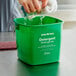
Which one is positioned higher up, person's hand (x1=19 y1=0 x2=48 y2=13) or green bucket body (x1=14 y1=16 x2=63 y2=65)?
person's hand (x1=19 y1=0 x2=48 y2=13)

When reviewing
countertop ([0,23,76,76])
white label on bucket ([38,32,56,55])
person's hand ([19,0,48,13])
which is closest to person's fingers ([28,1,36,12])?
person's hand ([19,0,48,13])

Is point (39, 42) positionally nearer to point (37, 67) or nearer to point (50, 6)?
point (37, 67)

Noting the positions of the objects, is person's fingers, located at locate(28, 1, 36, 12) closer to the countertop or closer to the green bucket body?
the green bucket body

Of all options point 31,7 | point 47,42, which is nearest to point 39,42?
point 47,42

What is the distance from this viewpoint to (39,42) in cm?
92

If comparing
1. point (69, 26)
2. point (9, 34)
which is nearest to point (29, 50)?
point (9, 34)

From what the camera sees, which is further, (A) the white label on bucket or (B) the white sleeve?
(B) the white sleeve

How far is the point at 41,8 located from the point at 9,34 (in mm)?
490

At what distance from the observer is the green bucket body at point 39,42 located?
0.91 meters

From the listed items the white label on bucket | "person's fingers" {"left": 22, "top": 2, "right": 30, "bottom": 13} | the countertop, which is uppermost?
"person's fingers" {"left": 22, "top": 2, "right": 30, "bottom": 13}

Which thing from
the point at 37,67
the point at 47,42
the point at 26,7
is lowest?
the point at 37,67

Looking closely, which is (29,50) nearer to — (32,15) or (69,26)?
(32,15)

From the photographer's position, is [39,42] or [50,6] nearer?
[39,42]

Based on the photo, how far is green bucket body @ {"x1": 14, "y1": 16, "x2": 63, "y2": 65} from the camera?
35.7 inches
